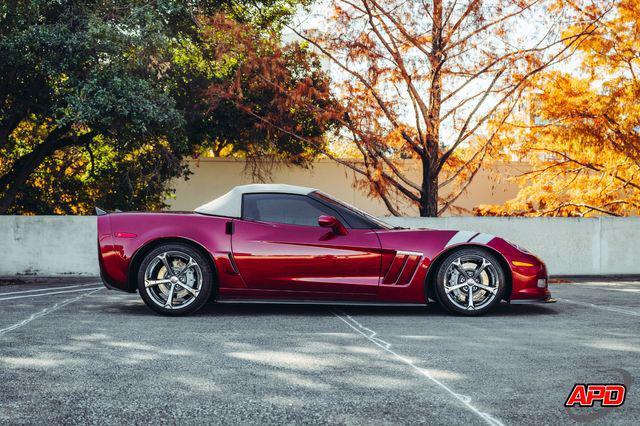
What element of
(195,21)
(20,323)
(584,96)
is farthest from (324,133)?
(20,323)

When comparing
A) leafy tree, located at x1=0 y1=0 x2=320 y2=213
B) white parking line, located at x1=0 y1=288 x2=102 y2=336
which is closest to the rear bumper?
white parking line, located at x1=0 y1=288 x2=102 y2=336

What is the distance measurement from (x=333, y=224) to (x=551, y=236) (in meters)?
7.39

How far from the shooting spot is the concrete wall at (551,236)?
40.1 feet

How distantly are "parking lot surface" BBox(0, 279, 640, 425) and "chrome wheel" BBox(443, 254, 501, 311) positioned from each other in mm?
231

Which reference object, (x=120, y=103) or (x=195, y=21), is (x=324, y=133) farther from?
(x=120, y=103)

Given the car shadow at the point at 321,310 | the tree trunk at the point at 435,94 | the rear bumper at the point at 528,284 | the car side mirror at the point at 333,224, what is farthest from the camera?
the tree trunk at the point at 435,94

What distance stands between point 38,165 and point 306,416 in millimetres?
14118

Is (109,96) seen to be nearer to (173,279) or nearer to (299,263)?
(173,279)

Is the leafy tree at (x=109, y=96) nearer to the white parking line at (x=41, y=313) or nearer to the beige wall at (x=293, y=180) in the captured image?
the beige wall at (x=293, y=180)

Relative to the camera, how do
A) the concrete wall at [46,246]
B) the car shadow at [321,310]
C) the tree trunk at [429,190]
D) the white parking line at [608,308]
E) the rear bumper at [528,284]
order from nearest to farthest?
1. the rear bumper at [528,284]
2. the car shadow at [321,310]
3. the white parking line at [608,308]
4. the concrete wall at [46,246]
5. the tree trunk at [429,190]

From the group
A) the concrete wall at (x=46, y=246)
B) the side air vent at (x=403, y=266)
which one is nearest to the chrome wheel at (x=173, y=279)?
the side air vent at (x=403, y=266)

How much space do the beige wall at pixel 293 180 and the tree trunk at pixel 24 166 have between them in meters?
4.28

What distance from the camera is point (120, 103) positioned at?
11945 millimetres

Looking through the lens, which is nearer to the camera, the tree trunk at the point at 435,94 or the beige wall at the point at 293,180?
the tree trunk at the point at 435,94
